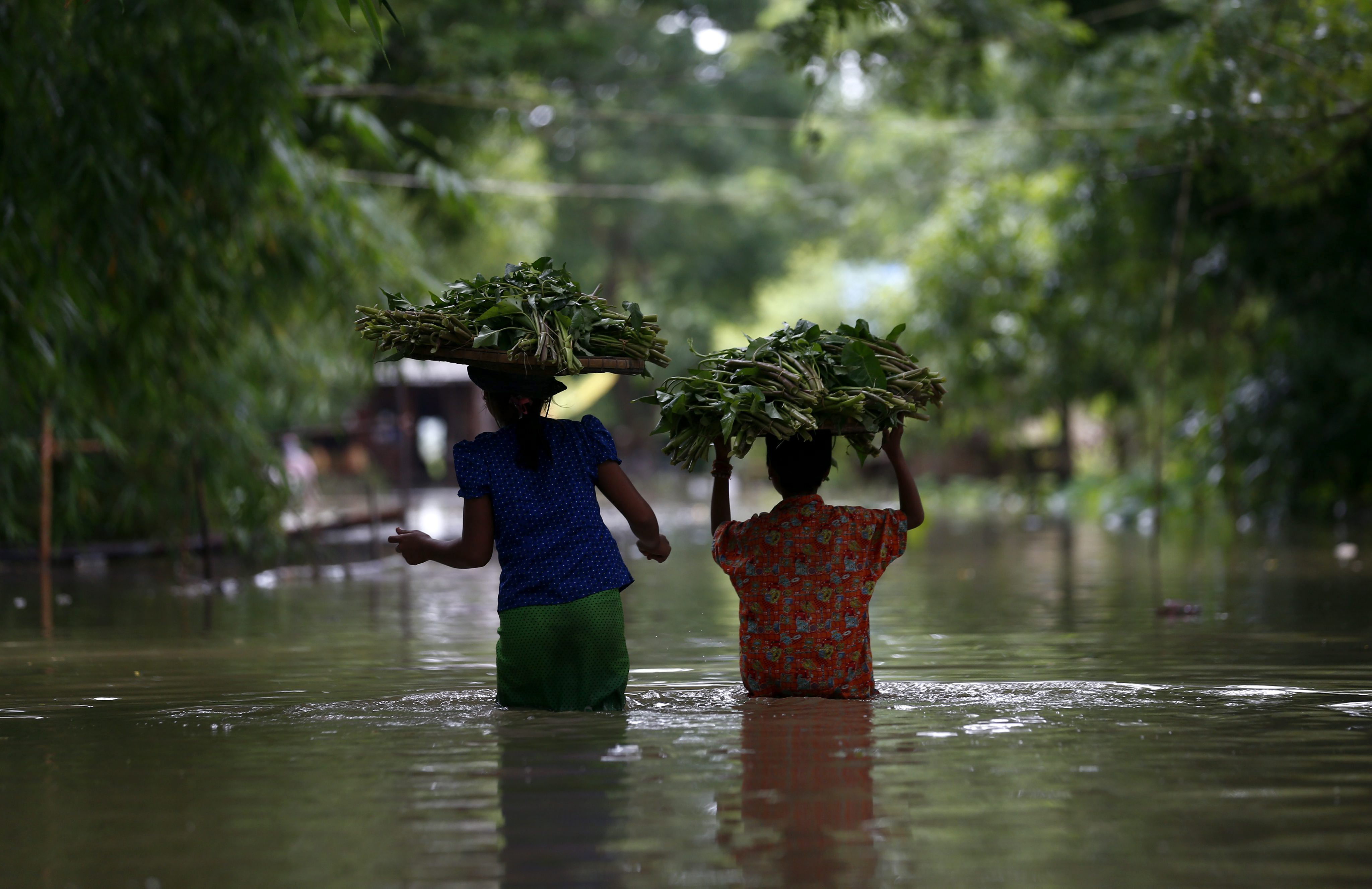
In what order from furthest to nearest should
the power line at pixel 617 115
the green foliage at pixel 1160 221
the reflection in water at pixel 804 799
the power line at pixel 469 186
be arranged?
the power line at pixel 617 115
the power line at pixel 469 186
the green foliage at pixel 1160 221
the reflection in water at pixel 804 799

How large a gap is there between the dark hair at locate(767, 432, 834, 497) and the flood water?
0.83 m

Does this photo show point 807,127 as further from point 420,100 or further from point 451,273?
point 451,273

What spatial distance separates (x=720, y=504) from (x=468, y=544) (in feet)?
3.36

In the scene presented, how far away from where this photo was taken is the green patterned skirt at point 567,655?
19.2 ft

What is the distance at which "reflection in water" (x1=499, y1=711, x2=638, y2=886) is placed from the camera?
3965 millimetres

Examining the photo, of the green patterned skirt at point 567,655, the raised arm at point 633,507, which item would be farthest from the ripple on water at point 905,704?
the raised arm at point 633,507

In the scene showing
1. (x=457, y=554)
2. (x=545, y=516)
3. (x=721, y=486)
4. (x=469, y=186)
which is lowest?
(x=457, y=554)

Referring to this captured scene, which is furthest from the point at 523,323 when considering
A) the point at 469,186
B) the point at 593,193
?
the point at 593,193

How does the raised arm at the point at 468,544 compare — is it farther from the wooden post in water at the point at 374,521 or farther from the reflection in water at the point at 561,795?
the wooden post in water at the point at 374,521

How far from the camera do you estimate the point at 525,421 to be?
19.4ft

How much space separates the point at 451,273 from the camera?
30688 mm

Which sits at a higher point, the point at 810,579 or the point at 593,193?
the point at 593,193

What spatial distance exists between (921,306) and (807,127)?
10.4 metres

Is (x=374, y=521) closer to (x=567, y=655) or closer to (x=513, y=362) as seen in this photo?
(x=567, y=655)
